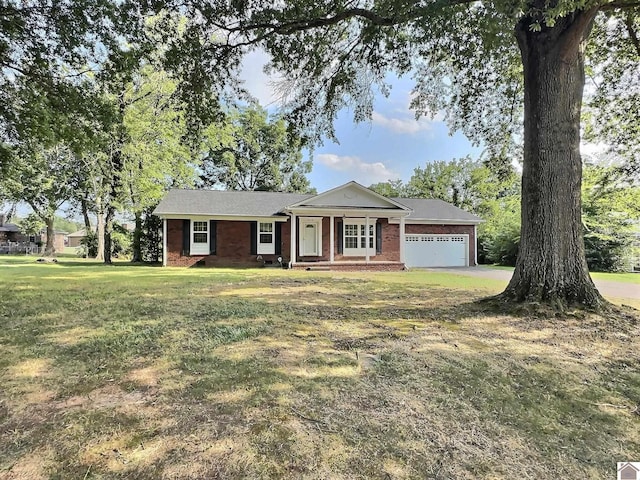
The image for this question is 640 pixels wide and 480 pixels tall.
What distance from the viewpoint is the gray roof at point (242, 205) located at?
57.1 ft

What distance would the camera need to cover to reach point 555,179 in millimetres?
6516

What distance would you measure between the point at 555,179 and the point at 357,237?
12706 mm

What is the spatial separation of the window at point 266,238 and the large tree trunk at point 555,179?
43.6 feet

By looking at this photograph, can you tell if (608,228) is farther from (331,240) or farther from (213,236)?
(213,236)

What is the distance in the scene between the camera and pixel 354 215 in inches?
732

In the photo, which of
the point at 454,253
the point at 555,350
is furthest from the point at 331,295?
the point at 454,253

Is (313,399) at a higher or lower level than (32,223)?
lower

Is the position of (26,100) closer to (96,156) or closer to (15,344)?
(15,344)

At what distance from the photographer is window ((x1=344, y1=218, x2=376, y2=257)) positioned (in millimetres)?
18781

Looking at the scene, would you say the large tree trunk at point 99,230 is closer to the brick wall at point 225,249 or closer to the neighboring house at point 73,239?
the brick wall at point 225,249

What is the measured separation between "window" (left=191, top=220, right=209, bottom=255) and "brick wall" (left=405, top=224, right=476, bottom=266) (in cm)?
1083

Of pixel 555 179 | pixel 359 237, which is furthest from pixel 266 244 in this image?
pixel 555 179

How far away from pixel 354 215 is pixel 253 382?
51.4 feet

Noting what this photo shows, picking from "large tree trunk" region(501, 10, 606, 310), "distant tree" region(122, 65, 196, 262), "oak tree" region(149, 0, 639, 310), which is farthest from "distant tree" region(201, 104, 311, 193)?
"large tree trunk" region(501, 10, 606, 310)
